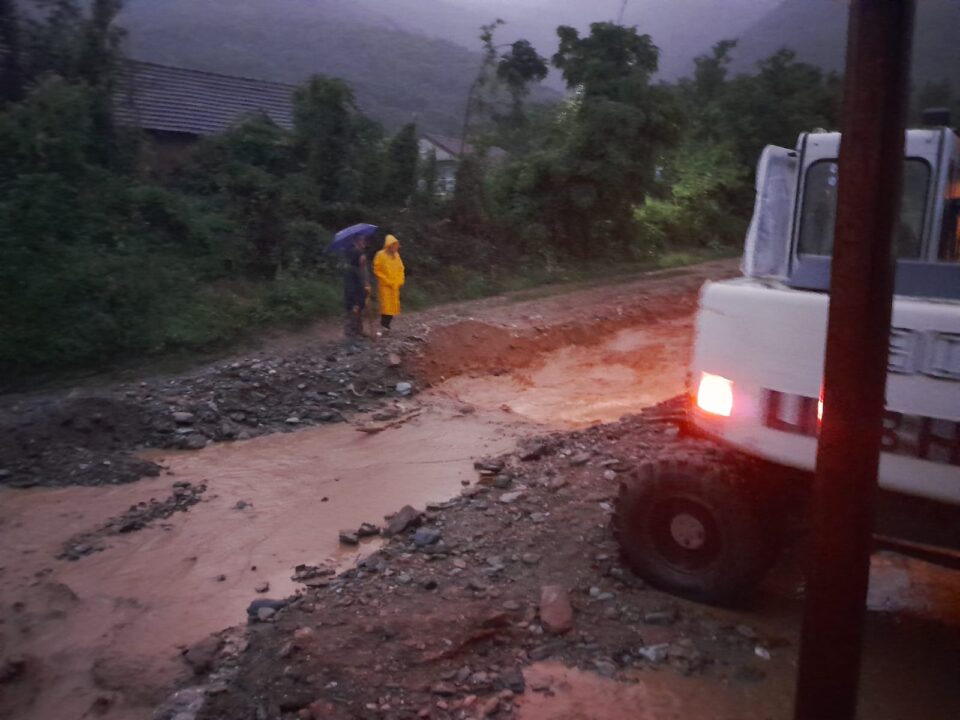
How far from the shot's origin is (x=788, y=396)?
395cm

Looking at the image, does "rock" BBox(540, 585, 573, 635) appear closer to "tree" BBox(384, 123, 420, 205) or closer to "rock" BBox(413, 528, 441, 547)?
"rock" BBox(413, 528, 441, 547)

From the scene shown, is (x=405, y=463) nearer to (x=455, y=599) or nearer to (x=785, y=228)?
(x=455, y=599)

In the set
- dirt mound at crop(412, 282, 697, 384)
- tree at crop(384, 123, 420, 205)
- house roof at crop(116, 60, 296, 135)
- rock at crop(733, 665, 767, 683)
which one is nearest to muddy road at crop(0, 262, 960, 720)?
rock at crop(733, 665, 767, 683)

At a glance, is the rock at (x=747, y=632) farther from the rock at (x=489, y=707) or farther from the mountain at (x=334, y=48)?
the mountain at (x=334, y=48)

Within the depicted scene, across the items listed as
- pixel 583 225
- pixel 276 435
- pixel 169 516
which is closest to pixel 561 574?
pixel 169 516

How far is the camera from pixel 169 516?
23.0 ft

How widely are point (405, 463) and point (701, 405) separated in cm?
446

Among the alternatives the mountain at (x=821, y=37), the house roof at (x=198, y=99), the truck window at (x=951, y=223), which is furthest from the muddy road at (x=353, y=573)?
the mountain at (x=821, y=37)

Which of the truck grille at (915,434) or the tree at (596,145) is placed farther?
the tree at (596,145)

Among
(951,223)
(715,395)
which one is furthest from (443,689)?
(951,223)

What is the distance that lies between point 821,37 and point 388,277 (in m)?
42.7

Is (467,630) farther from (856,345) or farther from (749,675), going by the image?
(856,345)

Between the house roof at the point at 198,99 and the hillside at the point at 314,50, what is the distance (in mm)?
22362

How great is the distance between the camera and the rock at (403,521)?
239 inches
